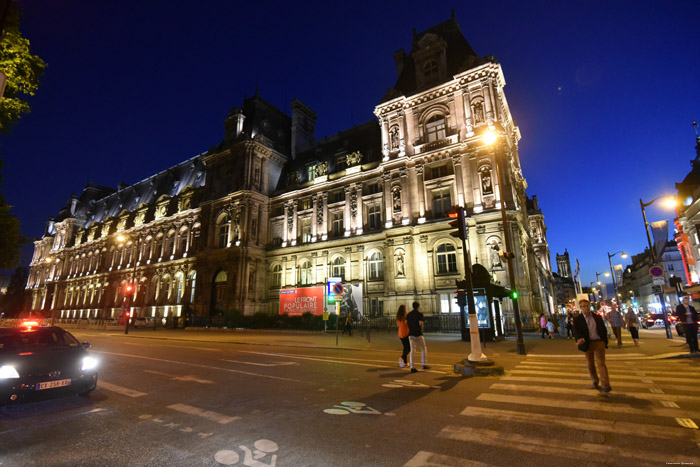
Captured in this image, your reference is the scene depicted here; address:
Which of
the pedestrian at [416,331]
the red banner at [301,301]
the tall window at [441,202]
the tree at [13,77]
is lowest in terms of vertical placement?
the pedestrian at [416,331]

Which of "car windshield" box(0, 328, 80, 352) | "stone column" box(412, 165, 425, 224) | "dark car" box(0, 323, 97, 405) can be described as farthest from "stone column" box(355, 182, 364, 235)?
"dark car" box(0, 323, 97, 405)

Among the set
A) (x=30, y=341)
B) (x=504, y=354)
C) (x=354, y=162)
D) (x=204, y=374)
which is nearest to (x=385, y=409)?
(x=204, y=374)

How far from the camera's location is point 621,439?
4.01 meters

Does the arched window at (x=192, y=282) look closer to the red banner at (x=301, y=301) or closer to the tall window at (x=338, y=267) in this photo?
the red banner at (x=301, y=301)

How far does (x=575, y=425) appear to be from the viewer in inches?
179

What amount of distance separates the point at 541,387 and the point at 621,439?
10.1 ft

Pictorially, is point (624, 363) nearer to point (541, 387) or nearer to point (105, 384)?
point (541, 387)

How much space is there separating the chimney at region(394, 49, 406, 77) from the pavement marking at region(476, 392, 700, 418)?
36216mm

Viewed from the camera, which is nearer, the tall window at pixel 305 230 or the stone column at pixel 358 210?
the stone column at pixel 358 210

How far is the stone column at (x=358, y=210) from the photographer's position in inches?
1278

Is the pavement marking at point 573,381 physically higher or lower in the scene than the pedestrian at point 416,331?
lower

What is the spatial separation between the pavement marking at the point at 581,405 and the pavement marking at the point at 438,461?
2758 millimetres

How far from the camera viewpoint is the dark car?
5.78m

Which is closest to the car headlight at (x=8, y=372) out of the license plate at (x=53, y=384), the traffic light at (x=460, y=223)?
the license plate at (x=53, y=384)
